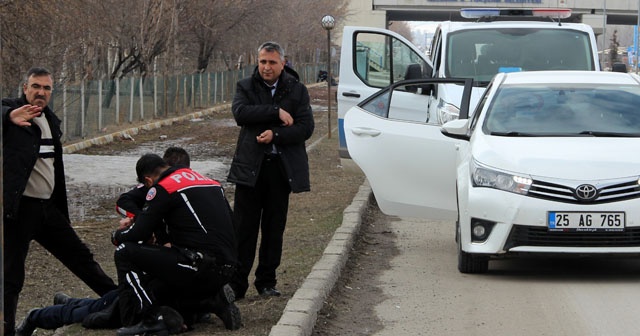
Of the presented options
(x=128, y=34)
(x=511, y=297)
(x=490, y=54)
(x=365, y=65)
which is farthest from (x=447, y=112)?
(x=128, y=34)

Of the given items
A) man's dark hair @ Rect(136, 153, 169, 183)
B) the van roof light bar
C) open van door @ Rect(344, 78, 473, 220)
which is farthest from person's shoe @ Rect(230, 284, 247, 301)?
the van roof light bar

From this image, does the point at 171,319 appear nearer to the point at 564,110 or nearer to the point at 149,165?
the point at 149,165

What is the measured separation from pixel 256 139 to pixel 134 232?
4.51ft

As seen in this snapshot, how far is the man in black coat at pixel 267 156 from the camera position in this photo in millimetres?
7652

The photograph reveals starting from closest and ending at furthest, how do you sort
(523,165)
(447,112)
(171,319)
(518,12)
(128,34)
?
(171,319), (523,165), (447,112), (518,12), (128,34)

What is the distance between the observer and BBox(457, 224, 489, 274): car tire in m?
8.84

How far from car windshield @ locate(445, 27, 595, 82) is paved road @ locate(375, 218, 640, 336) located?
3723 millimetres

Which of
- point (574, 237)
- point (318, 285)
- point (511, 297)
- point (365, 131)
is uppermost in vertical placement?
point (365, 131)

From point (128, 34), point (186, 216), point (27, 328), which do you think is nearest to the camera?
point (186, 216)

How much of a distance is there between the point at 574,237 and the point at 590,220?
0.61ft

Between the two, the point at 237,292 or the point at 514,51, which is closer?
the point at 237,292

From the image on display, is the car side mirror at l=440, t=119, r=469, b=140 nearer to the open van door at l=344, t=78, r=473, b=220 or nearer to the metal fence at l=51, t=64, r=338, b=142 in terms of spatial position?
the open van door at l=344, t=78, r=473, b=220

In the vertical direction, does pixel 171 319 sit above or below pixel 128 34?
below

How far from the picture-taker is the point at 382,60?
1534 centimetres
